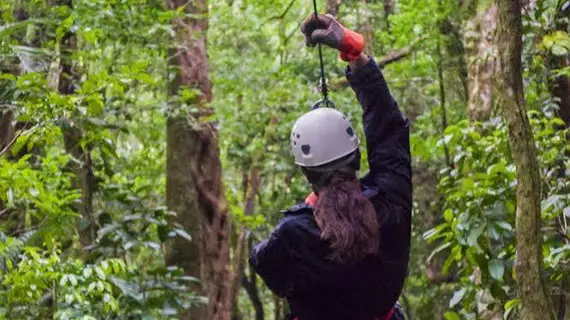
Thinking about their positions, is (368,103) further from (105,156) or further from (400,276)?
(105,156)

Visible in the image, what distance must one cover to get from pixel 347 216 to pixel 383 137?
0.33 m

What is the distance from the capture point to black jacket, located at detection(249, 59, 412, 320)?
300 centimetres

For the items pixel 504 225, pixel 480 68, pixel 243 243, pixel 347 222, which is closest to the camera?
pixel 347 222

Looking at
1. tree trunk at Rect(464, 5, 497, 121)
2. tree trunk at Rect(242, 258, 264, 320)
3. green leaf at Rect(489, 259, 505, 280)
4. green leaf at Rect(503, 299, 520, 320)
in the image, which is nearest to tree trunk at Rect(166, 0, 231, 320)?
tree trunk at Rect(464, 5, 497, 121)

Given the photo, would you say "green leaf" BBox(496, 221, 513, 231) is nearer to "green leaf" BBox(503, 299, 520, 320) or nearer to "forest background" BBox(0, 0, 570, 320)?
"forest background" BBox(0, 0, 570, 320)

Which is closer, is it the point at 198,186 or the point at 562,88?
the point at 562,88

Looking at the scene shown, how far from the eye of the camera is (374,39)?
13.9 metres

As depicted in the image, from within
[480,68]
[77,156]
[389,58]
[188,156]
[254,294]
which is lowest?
[254,294]

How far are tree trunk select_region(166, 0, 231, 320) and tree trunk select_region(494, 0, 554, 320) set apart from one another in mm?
5573

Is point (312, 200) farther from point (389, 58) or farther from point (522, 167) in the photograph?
point (389, 58)

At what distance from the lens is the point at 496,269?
532cm

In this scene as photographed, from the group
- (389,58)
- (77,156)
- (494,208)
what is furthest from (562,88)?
(389,58)

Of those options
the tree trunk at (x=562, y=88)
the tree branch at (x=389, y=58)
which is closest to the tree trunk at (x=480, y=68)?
the tree trunk at (x=562, y=88)

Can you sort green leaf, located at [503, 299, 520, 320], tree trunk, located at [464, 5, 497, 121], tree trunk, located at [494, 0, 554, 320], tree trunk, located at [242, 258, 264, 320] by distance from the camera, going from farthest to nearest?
1. tree trunk, located at [242, 258, 264, 320]
2. tree trunk, located at [464, 5, 497, 121]
3. green leaf, located at [503, 299, 520, 320]
4. tree trunk, located at [494, 0, 554, 320]
